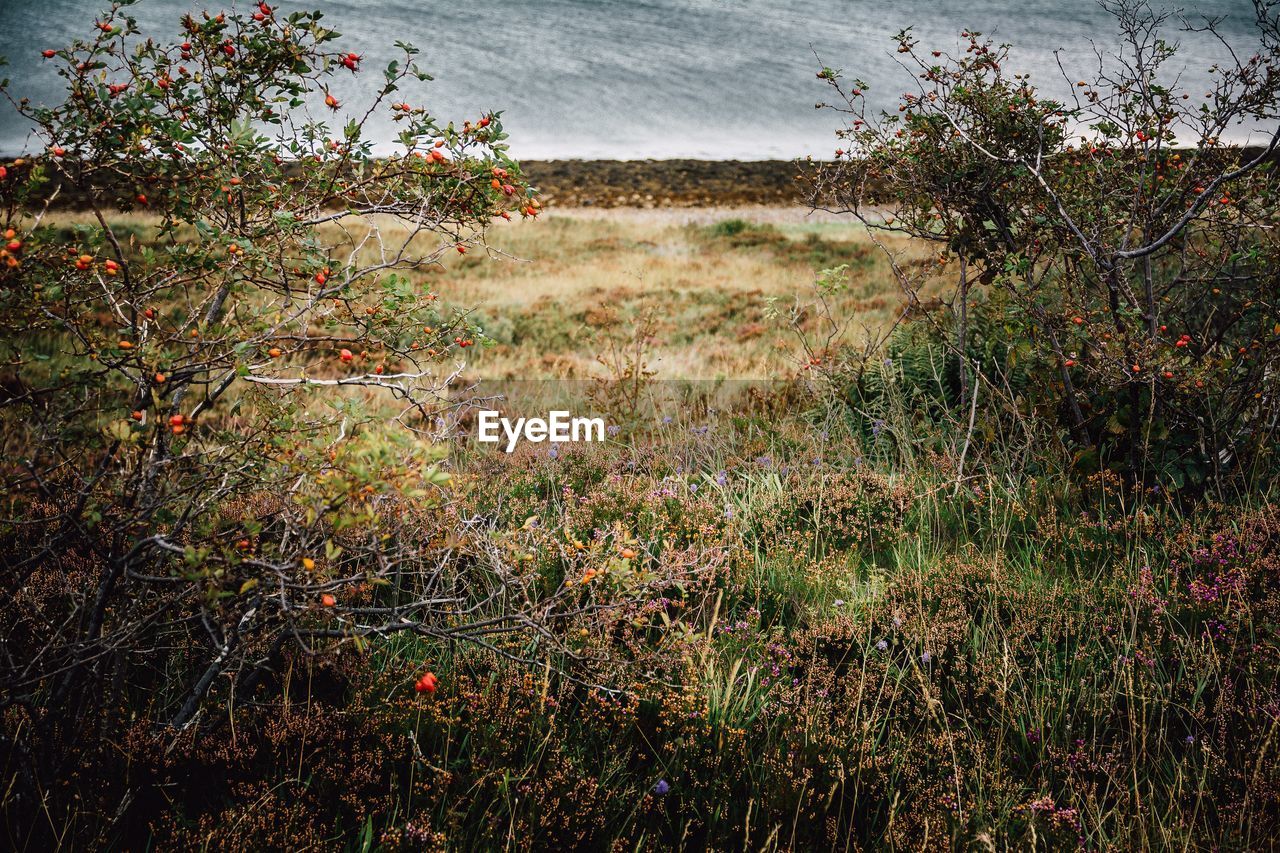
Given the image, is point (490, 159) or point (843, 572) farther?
point (843, 572)

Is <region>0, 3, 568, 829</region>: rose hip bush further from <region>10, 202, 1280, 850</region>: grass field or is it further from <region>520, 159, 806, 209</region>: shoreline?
<region>520, 159, 806, 209</region>: shoreline

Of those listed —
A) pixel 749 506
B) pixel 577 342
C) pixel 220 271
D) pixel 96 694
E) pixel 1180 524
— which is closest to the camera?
pixel 96 694

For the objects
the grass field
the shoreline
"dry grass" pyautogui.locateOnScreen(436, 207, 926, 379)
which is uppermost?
the shoreline

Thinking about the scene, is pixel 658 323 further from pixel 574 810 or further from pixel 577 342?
pixel 574 810

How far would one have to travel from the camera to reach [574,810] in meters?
2.17

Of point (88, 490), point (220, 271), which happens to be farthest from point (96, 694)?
point (220, 271)

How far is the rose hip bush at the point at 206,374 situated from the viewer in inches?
83.1

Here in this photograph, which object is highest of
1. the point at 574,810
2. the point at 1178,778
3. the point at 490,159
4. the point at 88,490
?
the point at 490,159

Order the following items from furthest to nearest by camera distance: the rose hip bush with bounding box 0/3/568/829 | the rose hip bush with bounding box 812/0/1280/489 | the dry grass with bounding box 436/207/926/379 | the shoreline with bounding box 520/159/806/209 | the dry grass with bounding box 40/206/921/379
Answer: the shoreline with bounding box 520/159/806/209 < the dry grass with bounding box 436/207/926/379 < the dry grass with bounding box 40/206/921/379 < the rose hip bush with bounding box 812/0/1280/489 < the rose hip bush with bounding box 0/3/568/829

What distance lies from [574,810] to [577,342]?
888cm

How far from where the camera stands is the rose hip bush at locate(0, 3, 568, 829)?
2.11 metres

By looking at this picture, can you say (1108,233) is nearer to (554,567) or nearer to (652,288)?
(554,567)
